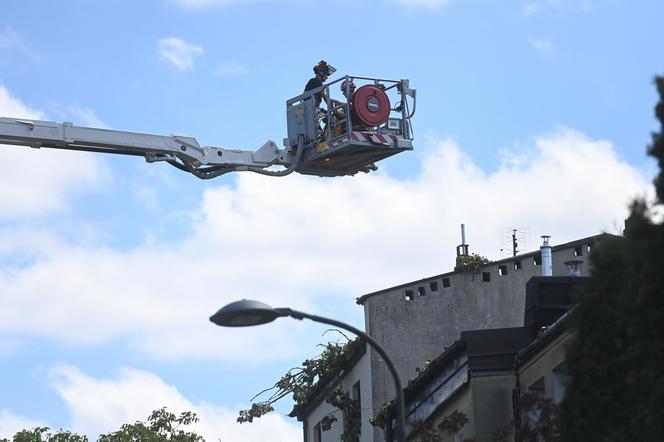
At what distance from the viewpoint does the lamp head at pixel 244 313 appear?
18.9 meters

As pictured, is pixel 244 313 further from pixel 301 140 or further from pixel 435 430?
pixel 301 140

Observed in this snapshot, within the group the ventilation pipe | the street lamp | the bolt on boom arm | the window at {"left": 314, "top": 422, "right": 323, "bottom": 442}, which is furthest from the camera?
the window at {"left": 314, "top": 422, "right": 323, "bottom": 442}

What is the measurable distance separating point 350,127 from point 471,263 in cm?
1058

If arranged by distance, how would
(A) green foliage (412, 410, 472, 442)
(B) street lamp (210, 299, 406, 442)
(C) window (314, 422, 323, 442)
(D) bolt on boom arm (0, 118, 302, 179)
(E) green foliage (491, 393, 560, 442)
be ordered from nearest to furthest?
(B) street lamp (210, 299, 406, 442) < (E) green foliage (491, 393, 560, 442) < (A) green foliage (412, 410, 472, 442) < (D) bolt on boom arm (0, 118, 302, 179) < (C) window (314, 422, 323, 442)

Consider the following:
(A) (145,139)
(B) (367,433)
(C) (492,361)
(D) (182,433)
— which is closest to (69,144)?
(A) (145,139)

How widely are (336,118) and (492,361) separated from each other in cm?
526

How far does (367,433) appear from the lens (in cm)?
3891

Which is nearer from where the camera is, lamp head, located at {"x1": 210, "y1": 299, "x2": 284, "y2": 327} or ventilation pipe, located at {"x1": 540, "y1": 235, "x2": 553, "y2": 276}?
lamp head, located at {"x1": 210, "y1": 299, "x2": 284, "y2": 327}

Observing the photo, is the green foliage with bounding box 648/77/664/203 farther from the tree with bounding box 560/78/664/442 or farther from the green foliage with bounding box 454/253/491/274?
the green foliage with bounding box 454/253/491/274

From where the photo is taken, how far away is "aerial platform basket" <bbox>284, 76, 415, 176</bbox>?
2866 centimetres

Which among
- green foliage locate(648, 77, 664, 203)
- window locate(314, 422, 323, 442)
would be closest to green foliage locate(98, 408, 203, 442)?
window locate(314, 422, 323, 442)

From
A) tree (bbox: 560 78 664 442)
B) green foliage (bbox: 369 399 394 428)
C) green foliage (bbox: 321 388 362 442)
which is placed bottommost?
tree (bbox: 560 78 664 442)

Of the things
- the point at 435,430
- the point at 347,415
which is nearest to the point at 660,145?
the point at 435,430

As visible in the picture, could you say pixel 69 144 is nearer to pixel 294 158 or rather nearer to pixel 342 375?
pixel 294 158
